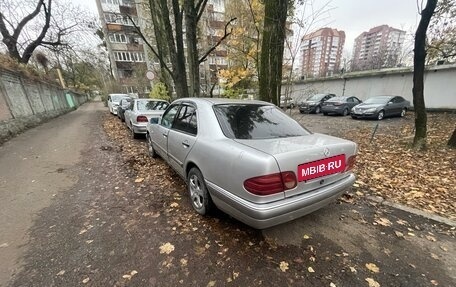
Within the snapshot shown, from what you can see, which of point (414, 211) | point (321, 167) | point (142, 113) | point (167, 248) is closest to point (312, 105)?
point (142, 113)

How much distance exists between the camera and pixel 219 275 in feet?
6.92

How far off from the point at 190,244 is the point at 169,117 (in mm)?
2526

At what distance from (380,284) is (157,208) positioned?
114 inches

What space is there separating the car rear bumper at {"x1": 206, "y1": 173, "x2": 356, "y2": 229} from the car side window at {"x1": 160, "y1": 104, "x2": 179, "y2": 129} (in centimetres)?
196

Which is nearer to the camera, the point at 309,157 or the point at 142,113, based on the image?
the point at 309,157

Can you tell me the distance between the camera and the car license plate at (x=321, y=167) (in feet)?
7.17

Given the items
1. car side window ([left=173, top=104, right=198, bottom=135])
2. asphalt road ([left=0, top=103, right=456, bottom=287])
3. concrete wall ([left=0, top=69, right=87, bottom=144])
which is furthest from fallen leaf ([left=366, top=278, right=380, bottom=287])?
concrete wall ([left=0, top=69, right=87, bottom=144])

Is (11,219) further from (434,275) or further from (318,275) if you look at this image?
(434,275)

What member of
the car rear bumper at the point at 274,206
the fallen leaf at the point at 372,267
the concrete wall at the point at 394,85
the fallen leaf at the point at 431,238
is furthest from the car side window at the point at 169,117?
the concrete wall at the point at 394,85

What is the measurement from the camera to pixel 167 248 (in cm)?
248

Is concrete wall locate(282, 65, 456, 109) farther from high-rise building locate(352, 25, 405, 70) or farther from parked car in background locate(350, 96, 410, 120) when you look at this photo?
high-rise building locate(352, 25, 405, 70)

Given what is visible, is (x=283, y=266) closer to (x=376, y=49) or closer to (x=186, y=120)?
(x=186, y=120)

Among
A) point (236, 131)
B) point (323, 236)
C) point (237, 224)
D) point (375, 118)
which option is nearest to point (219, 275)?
point (237, 224)

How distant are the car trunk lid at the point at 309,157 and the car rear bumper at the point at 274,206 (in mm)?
74
